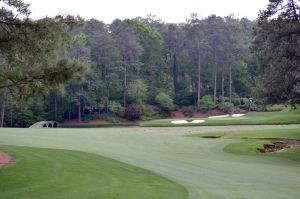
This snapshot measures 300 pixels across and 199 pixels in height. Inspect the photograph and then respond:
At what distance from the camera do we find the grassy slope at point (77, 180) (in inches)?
432

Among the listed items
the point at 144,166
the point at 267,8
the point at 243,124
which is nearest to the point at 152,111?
the point at 243,124

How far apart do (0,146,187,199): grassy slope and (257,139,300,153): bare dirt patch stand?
481 inches

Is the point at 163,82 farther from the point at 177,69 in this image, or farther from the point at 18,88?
the point at 18,88

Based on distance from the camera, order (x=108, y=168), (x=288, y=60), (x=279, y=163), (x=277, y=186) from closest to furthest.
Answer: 1. (x=277, y=186)
2. (x=108, y=168)
3. (x=279, y=163)
4. (x=288, y=60)

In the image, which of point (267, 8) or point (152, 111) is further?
point (152, 111)

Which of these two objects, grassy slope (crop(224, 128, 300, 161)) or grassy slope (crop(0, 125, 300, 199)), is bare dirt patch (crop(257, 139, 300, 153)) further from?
grassy slope (crop(0, 125, 300, 199))

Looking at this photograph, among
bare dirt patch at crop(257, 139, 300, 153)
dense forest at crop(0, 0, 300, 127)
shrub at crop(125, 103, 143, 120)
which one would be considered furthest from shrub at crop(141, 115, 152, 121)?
bare dirt patch at crop(257, 139, 300, 153)

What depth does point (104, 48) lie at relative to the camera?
78375mm

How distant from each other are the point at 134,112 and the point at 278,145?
4407cm

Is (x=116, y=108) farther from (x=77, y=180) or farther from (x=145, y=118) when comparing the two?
(x=77, y=180)

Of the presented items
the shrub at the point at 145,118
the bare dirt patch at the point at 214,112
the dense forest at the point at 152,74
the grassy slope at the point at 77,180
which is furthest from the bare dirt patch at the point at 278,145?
the bare dirt patch at the point at 214,112

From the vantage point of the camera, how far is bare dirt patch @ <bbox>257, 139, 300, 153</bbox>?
26.2 m

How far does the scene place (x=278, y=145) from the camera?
27.8 meters

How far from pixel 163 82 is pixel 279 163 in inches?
2487
